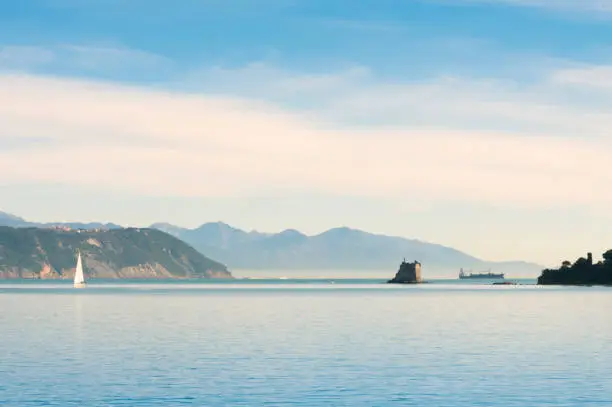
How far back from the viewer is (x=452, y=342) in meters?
106

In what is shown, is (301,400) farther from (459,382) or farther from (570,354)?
(570,354)

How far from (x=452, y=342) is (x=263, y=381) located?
3859 cm

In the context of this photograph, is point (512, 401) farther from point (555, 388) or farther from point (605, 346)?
point (605, 346)

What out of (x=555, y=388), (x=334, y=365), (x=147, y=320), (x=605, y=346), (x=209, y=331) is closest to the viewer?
(x=555, y=388)

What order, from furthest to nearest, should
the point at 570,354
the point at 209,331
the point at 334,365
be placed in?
the point at 209,331 → the point at 570,354 → the point at 334,365

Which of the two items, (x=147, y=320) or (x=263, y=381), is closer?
(x=263, y=381)

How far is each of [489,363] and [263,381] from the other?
20.8 meters

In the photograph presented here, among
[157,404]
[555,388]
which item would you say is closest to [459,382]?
[555,388]

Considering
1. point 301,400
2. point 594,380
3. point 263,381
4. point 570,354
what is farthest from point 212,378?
point 570,354

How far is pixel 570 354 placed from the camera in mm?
91812

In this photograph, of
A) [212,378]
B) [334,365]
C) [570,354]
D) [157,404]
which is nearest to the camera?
[157,404]

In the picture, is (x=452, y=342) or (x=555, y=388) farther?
(x=452, y=342)

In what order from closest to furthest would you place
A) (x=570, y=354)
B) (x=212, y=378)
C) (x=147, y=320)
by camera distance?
(x=212, y=378), (x=570, y=354), (x=147, y=320)

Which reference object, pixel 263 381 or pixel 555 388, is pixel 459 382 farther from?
pixel 263 381
